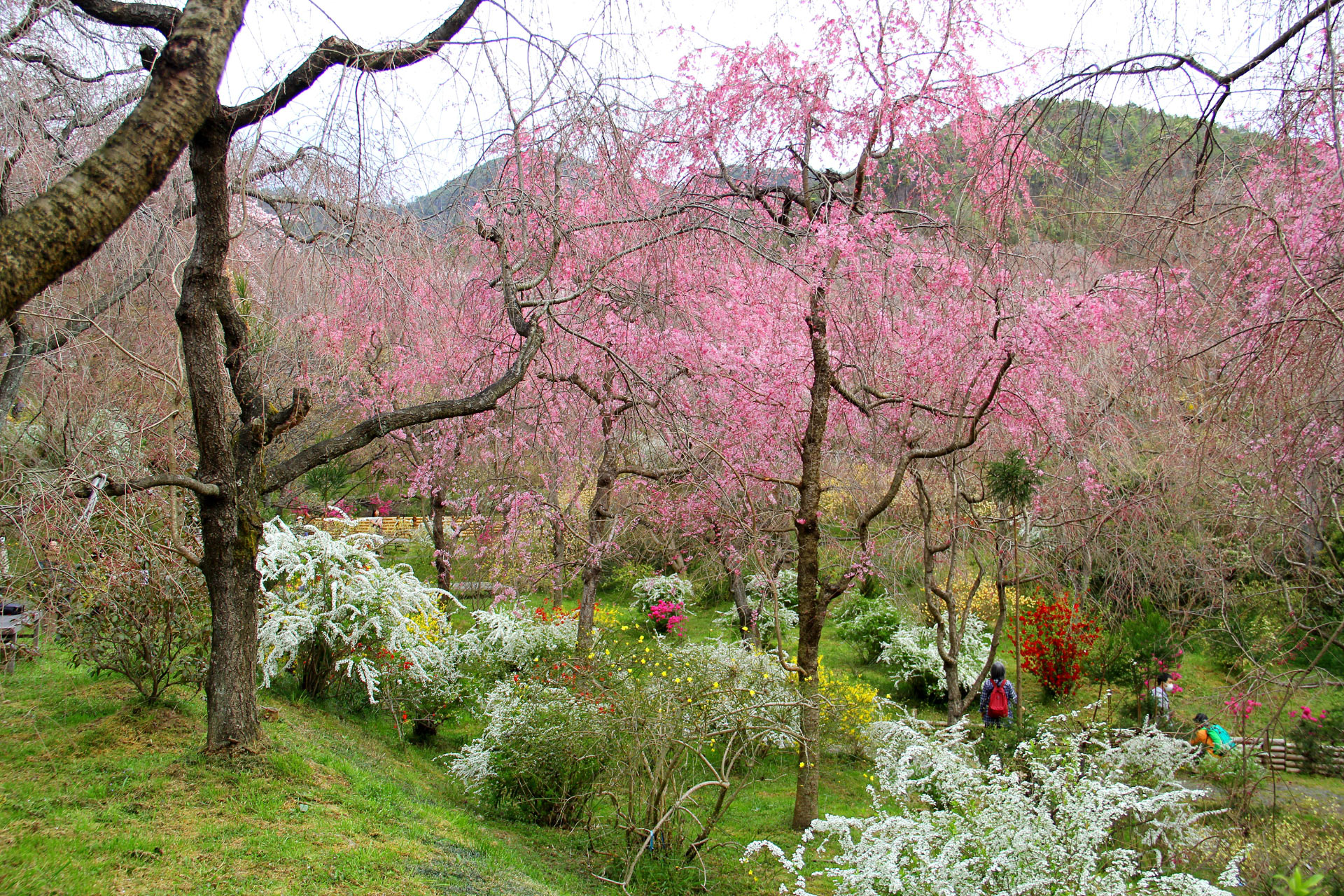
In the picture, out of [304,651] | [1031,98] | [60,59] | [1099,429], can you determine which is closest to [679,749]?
[1031,98]

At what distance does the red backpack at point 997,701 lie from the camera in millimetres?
8859

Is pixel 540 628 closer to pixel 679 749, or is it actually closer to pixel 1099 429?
pixel 679 749

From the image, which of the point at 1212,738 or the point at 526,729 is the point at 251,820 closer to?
the point at 526,729

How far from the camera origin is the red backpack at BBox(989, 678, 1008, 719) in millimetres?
8859

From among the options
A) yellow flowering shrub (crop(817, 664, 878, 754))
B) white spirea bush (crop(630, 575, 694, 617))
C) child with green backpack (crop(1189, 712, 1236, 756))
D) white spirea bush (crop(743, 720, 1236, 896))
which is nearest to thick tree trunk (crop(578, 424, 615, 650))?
yellow flowering shrub (crop(817, 664, 878, 754))

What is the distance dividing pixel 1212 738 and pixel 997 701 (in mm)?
2368

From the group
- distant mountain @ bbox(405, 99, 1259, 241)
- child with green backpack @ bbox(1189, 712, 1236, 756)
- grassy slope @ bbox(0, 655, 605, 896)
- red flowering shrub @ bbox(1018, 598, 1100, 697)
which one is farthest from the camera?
red flowering shrub @ bbox(1018, 598, 1100, 697)

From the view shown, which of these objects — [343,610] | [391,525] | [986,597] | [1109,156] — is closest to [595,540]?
[343,610]

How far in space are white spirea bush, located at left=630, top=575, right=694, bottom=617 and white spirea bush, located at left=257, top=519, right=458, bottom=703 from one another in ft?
17.5

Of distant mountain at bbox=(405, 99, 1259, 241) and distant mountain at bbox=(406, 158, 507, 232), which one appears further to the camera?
distant mountain at bbox=(406, 158, 507, 232)

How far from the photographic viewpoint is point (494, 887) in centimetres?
407

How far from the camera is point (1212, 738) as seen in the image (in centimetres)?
874

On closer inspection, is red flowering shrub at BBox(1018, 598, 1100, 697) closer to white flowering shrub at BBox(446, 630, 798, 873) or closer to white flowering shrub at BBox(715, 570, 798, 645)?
white flowering shrub at BBox(715, 570, 798, 645)

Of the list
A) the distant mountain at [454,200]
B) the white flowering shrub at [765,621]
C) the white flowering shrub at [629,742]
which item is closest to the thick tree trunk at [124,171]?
the distant mountain at [454,200]
